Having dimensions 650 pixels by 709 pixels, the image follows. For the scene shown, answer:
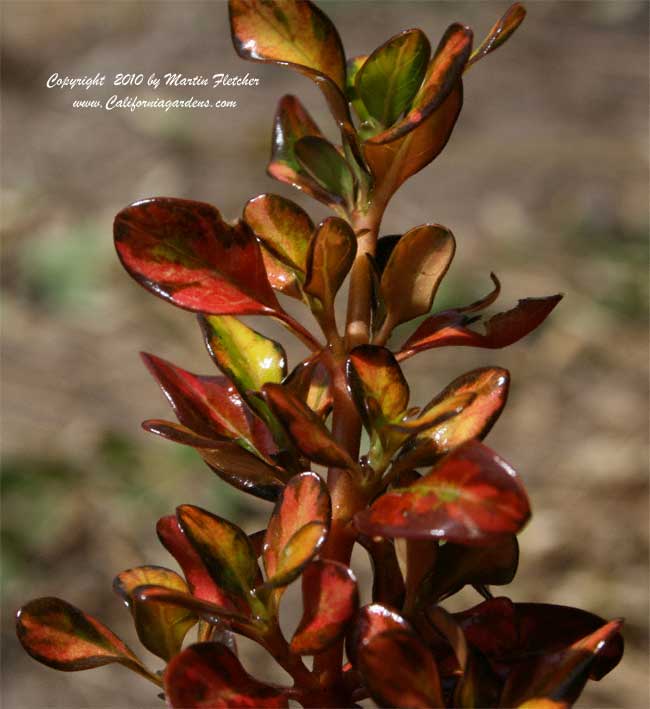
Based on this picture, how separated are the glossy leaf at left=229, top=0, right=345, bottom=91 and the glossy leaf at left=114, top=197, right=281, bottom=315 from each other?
8 cm

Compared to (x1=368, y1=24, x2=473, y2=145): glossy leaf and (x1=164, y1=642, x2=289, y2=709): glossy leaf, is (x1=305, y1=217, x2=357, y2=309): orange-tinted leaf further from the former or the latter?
(x1=164, y1=642, x2=289, y2=709): glossy leaf

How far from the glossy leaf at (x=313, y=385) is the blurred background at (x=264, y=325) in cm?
143

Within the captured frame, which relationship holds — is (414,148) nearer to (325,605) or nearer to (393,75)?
(393,75)

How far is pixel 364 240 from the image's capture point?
0.46 meters

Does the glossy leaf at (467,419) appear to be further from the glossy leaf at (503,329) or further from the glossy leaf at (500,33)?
the glossy leaf at (500,33)

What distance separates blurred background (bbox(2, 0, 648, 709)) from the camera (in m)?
2.13

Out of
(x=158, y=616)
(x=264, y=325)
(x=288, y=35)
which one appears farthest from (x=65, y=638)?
(x=264, y=325)

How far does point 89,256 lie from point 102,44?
1.33 metres

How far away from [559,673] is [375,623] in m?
0.06

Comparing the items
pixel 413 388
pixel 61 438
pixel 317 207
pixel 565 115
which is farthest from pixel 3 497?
Answer: pixel 565 115

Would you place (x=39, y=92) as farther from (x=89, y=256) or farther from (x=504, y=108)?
(x=504, y=108)

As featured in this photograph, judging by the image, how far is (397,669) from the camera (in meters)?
0.38

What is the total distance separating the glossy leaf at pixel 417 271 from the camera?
1.46 ft

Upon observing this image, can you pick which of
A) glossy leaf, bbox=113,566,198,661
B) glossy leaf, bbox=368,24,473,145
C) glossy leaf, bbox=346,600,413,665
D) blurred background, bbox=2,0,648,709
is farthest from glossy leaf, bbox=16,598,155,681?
blurred background, bbox=2,0,648,709
